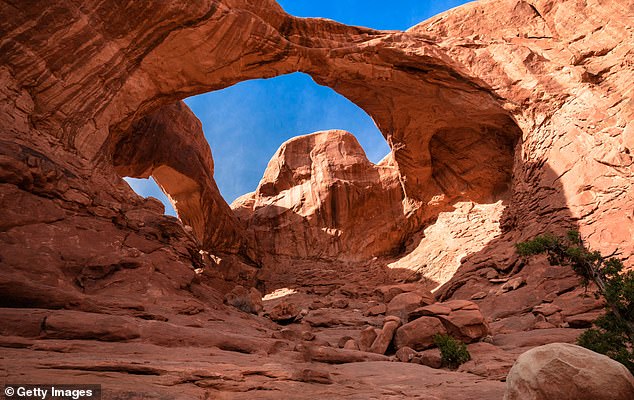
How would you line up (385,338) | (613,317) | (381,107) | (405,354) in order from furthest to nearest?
(381,107) → (385,338) → (405,354) → (613,317)

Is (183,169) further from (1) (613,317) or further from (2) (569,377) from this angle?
(2) (569,377)

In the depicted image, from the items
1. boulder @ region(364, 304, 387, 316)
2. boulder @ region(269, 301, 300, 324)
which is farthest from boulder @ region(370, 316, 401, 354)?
boulder @ region(364, 304, 387, 316)

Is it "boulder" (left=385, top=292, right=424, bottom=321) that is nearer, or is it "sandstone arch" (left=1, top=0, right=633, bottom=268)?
"boulder" (left=385, top=292, right=424, bottom=321)

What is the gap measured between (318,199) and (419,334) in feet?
66.9

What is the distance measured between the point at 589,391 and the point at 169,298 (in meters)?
10.3

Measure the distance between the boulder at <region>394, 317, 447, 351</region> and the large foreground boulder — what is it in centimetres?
566

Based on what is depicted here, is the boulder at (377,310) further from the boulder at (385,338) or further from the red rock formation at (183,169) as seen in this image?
the red rock formation at (183,169)

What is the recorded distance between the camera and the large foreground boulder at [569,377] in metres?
3.50

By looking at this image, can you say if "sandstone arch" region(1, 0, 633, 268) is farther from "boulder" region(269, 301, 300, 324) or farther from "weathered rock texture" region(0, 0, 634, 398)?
"boulder" region(269, 301, 300, 324)

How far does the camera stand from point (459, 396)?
536 centimetres

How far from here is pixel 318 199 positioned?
29406 mm

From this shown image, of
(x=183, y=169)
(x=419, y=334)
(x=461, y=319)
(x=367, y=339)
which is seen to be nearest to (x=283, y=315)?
(x=367, y=339)

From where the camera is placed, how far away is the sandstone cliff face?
92.9 feet

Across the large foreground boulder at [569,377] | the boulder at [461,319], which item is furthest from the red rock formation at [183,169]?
the large foreground boulder at [569,377]
